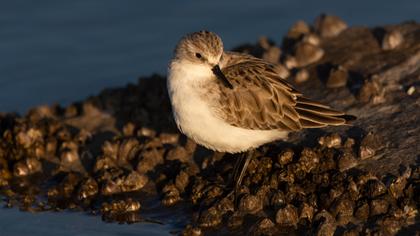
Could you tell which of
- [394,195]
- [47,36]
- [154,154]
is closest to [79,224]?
[154,154]

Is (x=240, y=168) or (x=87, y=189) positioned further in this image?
(x=87, y=189)

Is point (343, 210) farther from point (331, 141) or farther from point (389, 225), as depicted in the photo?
point (331, 141)

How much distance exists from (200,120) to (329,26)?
4.23m

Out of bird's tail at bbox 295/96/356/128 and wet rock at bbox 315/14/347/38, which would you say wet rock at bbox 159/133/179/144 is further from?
wet rock at bbox 315/14/347/38

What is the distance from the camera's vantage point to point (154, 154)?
9898 millimetres

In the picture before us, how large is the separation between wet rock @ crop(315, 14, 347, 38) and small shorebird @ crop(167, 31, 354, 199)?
3.11 m

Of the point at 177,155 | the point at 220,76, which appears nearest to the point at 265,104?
the point at 220,76

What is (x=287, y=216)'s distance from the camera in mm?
8250

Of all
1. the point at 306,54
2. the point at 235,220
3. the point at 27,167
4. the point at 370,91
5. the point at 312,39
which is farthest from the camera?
the point at 312,39

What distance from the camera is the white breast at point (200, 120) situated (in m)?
8.87

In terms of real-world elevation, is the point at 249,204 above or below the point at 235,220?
above

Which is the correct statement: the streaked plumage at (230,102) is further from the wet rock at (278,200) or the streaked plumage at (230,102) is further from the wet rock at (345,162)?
the wet rock at (278,200)

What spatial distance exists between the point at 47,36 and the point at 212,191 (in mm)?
5860

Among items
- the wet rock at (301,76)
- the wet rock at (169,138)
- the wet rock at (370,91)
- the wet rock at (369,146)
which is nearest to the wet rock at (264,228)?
the wet rock at (369,146)
